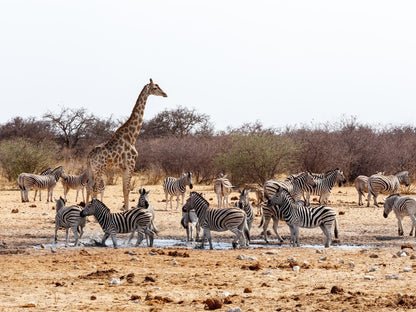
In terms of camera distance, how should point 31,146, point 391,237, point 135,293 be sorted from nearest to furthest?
1. point 135,293
2. point 391,237
3. point 31,146

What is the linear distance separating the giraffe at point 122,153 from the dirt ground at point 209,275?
2.09 metres

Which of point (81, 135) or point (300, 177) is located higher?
point (81, 135)

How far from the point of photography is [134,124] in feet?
59.1

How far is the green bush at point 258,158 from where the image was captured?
85.8 feet

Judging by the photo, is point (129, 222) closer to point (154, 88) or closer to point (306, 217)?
point (306, 217)

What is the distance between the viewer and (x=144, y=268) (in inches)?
393

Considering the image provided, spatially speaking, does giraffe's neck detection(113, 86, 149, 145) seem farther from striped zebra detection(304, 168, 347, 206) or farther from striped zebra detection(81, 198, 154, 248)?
striped zebra detection(304, 168, 347, 206)

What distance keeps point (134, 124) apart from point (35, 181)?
567 cm

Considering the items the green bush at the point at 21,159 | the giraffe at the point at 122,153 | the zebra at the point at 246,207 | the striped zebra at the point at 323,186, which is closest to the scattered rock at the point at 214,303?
the zebra at the point at 246,207

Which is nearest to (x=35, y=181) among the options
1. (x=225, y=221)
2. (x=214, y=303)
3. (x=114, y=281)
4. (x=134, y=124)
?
(x=134, y=124)

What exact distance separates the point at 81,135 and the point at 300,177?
2878 centimetres

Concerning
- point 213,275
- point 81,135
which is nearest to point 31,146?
point 81,135

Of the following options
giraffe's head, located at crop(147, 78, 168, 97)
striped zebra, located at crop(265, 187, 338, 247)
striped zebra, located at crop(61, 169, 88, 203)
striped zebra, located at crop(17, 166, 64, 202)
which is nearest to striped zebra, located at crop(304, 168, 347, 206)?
giraffe's head, located at crop(147, 78, 168, 97)

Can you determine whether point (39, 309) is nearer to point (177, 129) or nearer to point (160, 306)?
point (160, 306)
